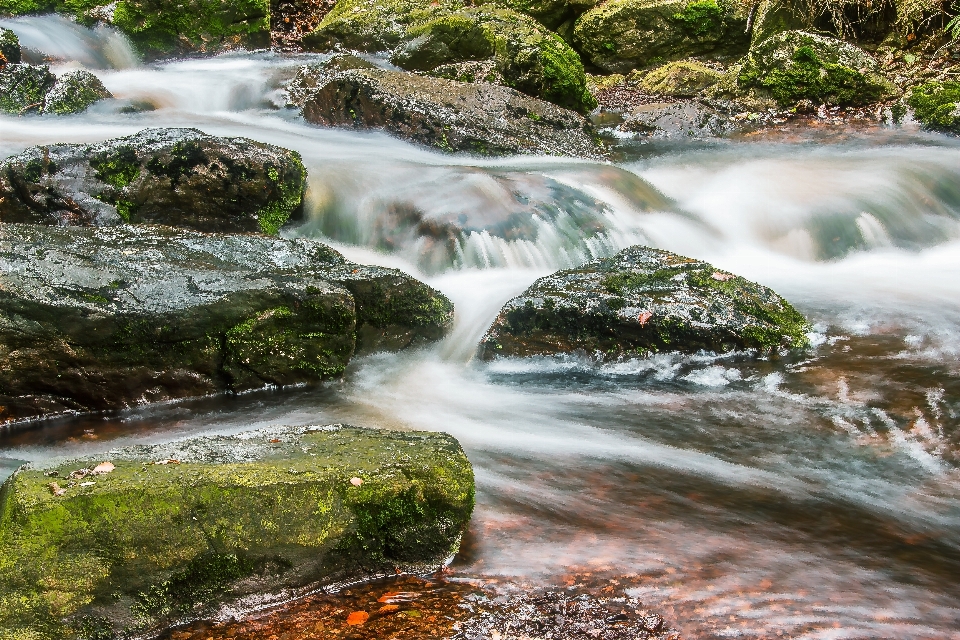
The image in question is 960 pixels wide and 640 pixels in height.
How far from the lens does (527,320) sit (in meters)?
5.74

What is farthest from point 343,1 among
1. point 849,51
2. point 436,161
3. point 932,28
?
point 932,28

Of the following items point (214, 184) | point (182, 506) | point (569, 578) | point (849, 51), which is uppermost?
point (849, 51)

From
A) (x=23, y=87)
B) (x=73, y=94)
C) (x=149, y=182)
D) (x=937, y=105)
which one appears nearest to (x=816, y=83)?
(x=937, y=105)

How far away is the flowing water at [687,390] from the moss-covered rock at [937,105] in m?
0.83

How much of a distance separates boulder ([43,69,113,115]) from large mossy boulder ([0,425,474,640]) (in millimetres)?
8943

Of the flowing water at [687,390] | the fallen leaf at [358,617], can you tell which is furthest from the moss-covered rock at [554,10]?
the fallen leaf at [358,617]

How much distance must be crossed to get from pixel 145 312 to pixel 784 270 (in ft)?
19.9

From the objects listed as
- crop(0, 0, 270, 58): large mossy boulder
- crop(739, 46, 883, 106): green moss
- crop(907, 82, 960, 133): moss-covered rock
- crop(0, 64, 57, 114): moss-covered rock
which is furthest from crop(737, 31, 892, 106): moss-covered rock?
crop(0, 64, 57, 114): moss-covered rock

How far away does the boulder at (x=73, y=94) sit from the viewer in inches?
400

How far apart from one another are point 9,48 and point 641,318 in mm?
11082

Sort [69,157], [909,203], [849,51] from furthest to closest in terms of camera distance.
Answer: [849,51], [909,203], [69,157]

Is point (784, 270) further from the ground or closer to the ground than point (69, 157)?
closer to the ground

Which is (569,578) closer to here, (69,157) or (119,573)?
(119,573)

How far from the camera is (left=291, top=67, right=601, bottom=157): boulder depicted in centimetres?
963
